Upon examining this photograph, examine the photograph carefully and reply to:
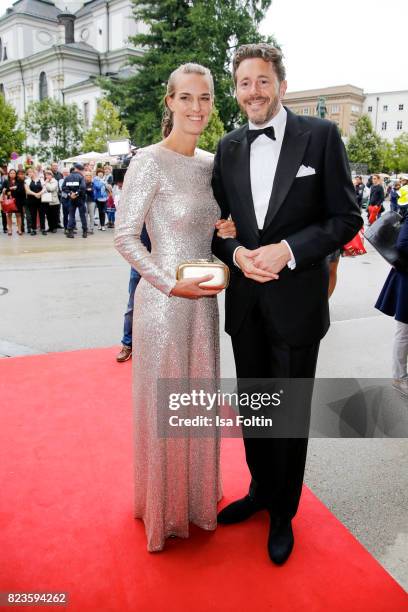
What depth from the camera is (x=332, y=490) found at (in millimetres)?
2906

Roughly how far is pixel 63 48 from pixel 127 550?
2485 inches

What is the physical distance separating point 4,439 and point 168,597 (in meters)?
1.75

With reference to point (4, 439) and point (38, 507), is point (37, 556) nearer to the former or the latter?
point (38, 507)

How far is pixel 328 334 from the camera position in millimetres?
5957

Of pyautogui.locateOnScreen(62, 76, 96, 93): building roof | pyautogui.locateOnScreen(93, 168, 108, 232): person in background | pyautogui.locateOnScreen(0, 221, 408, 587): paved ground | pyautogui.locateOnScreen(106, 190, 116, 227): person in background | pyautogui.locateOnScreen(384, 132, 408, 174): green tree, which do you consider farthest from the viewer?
pyautogui.locateOnScreen(384, 132, 408, 174): green tree

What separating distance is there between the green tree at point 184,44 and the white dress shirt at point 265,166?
26.7 metres

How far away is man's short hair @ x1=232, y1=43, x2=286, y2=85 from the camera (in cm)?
203

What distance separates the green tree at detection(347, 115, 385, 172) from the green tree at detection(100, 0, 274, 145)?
3864 centimetres

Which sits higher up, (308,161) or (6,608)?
(308,161)

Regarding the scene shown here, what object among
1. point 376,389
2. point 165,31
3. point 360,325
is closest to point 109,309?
point 360,325

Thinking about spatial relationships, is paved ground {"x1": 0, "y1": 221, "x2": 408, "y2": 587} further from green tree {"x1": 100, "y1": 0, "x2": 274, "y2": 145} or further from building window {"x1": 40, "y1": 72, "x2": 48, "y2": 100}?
building window {"x1": 40, "y1": 72, "x2": 48, "y2": 100}

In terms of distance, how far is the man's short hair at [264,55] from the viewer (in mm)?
Answer: 2029

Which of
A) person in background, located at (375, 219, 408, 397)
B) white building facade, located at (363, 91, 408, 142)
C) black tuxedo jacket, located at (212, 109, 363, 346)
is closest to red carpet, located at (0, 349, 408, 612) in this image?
black tuxedo jacket, located at (212, 109, 363, 346)

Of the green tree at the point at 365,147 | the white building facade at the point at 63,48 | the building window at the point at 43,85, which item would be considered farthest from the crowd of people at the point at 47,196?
the green tree at the point at 365,147
